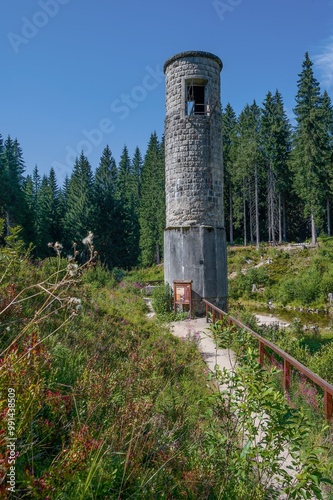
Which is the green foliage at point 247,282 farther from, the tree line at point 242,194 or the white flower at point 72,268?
the white flower at point 72,268

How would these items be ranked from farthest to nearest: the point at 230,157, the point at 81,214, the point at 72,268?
the point at 230,157, the point at 81,214, the point at 72,268

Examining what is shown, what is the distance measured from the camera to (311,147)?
117ft

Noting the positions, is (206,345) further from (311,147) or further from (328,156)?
(328,156)

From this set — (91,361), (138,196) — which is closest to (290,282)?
(91,361)

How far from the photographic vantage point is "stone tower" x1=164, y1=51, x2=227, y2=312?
13.6 m

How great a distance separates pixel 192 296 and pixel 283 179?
34.6 metres

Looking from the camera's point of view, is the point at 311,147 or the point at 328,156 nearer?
the point at 311,147

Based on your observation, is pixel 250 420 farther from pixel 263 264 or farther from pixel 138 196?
pixel 138 196

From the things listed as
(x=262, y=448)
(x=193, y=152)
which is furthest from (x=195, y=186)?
(x=262, y=448)

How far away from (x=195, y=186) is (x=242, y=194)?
35.2m

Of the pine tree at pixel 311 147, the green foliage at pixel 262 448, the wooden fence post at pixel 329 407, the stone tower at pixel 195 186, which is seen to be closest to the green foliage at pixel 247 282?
the pine tree at pixel 311 147

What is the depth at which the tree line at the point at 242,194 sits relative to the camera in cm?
3625

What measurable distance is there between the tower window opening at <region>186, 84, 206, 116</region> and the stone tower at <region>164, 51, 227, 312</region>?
2.1 inches

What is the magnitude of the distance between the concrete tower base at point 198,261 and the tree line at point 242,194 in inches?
825
